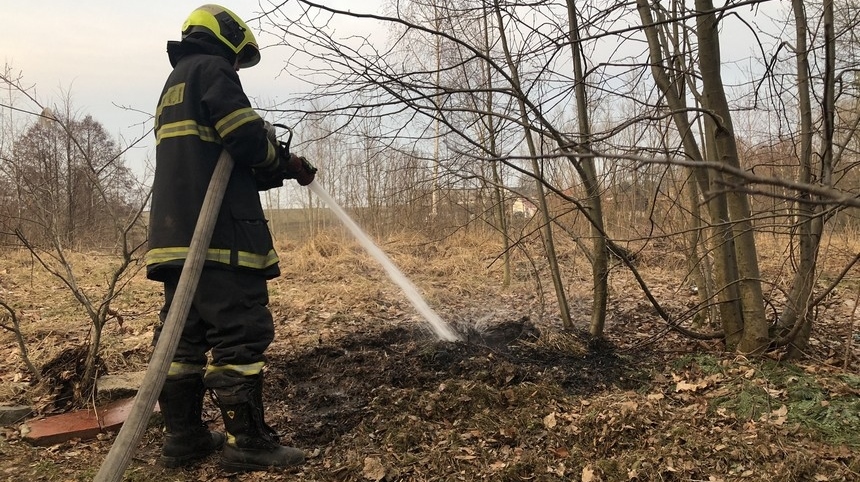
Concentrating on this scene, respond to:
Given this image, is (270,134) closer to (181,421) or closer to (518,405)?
(181,421)

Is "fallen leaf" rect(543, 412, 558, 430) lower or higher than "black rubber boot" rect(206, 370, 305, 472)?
lower

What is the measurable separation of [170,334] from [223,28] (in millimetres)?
1619

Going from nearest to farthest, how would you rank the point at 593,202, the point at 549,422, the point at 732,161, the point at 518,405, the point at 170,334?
the point at 170,334
the point at 549,422
the point at 518,405
the point at 732,161
the point at 593,202

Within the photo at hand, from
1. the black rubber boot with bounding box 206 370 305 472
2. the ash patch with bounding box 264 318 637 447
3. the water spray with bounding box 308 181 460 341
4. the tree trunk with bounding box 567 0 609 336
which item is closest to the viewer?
the black rubber boot with bounding box 206 370 305 472

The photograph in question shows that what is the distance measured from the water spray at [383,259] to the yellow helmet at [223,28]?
0.85 meters

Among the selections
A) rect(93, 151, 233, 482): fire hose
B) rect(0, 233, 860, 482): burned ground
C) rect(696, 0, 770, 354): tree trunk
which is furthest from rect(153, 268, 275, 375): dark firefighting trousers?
rect(696, 0, 770, 354): tree trunk

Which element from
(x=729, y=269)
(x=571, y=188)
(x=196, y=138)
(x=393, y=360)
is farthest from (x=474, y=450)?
(x=571, y=188)

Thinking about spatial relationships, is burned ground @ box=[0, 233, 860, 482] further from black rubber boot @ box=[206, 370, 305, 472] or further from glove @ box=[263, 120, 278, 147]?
glove @ box=[263, 120, 278, 147]

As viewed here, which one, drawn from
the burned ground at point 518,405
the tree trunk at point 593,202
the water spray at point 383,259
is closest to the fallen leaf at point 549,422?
the burned ground at point 518,405

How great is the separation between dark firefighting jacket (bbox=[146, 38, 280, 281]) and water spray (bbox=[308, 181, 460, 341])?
0.66 metres

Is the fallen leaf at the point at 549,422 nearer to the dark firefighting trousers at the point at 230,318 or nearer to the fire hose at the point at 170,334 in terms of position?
the dark firefighting trousers at the point at 230,318

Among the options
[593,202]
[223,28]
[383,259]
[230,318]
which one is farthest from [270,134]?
[593,202]

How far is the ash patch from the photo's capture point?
129 inches

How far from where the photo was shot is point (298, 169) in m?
2.98
